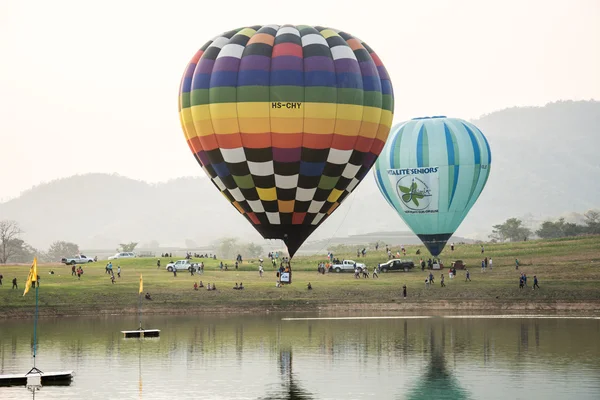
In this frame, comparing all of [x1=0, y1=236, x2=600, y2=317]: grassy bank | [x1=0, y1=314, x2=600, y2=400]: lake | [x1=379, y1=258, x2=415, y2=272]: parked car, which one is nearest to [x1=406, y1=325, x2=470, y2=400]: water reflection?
[x1=0, y1=314, x2=600, y2=400]: lake

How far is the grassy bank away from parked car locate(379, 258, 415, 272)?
8.87 ft

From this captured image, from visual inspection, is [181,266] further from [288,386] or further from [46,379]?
[288,386]

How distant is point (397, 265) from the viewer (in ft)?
368

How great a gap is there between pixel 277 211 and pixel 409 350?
42.6 ft

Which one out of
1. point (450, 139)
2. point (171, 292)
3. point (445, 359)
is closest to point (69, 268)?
point (171, 292)

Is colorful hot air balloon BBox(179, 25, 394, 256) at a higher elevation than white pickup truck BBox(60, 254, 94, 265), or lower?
higher

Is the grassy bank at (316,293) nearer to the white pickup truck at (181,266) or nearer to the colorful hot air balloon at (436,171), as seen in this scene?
the white pickup truck at (181,266)

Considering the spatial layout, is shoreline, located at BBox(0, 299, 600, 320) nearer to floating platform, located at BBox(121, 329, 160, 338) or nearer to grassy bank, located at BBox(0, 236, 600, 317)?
grassy bank, located at BBox(0, 236, 600, 317)

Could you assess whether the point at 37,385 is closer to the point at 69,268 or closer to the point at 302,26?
the point at 302,26

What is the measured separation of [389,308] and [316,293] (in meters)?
7.05

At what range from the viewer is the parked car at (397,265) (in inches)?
4397

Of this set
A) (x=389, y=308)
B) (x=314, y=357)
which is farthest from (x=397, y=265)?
(x=314, y=357)

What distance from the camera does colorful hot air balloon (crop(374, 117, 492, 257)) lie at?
356ft

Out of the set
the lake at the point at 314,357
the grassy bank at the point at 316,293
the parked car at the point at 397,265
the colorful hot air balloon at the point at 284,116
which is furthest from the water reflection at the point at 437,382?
the parked car at the point at 397,265
